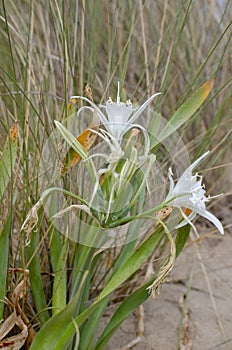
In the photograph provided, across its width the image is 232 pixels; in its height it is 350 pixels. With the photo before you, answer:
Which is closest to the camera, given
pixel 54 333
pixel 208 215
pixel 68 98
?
pixel 208 215

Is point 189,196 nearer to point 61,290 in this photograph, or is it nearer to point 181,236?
point 181,236

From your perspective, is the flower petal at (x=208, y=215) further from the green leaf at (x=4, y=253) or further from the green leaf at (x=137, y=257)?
the green leaf at (x=4, y=253)

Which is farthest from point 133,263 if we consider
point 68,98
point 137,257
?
point 68,98

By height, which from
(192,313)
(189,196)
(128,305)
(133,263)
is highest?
(189,196)

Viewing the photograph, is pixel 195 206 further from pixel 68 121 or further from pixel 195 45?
pixel 195 45

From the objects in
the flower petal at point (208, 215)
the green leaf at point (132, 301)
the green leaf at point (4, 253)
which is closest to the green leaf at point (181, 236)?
the green leaf at point (132, 301)

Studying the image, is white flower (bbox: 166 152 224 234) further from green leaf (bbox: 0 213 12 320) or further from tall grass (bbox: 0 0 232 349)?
green leaf (bbox: 0 213 12 320)

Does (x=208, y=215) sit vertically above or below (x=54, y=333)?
above
